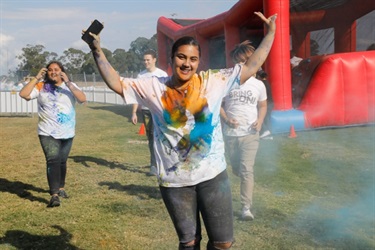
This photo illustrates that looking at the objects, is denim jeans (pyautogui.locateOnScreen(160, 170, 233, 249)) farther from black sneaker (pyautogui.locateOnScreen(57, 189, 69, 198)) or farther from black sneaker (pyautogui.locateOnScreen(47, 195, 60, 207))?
black sneaker (pyautogui.locateOnScreen(57, 189, 69, 198))

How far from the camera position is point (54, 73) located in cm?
574

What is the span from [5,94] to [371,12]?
1576 centimetres

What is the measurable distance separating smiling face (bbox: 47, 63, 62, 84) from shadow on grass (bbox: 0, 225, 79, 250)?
202 centimetres

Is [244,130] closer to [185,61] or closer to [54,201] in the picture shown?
[185,61]

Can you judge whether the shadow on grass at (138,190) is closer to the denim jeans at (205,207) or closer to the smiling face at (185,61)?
the denim jeans at (205,207)

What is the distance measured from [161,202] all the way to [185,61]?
3051 mm

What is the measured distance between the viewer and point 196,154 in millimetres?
2857

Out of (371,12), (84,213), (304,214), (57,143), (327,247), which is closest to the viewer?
(327,247)

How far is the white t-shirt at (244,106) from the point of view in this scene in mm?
4848

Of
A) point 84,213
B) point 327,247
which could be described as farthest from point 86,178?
point 327,247

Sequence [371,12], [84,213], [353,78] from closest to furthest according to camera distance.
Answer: [84,213]
[353,78]
[371,12]

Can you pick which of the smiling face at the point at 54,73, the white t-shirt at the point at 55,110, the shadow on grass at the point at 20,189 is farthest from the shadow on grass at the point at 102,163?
the smiling face at the point at 54,73

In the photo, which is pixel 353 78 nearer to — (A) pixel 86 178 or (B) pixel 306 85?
(B) pixel 306 85

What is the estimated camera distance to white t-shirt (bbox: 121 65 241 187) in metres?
2.86
